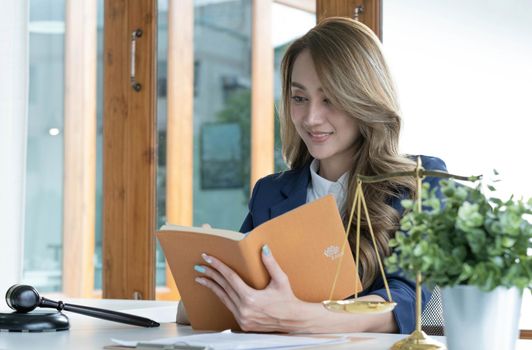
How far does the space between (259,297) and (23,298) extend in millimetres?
463

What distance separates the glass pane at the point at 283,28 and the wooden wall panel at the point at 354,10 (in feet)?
0.29

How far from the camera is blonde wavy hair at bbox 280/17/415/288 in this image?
1949 mm

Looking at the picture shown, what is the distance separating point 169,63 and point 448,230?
2762 millimetres

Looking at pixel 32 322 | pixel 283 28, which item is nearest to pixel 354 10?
pixel 283 28

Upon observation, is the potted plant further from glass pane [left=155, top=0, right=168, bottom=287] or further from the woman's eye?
glass pane [left=155, top=0, right=168, bottom=287]

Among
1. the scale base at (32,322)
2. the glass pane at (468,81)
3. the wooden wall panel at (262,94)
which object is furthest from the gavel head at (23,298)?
the wooden wall panel at (262,94)

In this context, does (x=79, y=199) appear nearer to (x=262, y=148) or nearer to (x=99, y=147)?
(x=99, y=147)

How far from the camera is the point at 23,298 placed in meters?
1.62

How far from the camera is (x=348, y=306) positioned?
3.91 ft

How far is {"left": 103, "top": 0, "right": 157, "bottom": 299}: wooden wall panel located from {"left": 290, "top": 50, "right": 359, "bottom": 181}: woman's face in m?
1.68

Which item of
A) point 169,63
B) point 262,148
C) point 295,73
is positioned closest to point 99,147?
point 169,63

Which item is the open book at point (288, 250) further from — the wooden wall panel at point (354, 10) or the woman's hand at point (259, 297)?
the wooden wall panel at point (354, 10)

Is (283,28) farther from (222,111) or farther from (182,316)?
(182,316)

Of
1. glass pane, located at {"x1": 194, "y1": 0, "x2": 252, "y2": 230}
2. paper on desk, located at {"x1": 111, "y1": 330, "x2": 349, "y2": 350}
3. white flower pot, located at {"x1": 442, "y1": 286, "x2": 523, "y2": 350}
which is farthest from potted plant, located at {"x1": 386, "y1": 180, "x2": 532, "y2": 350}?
glass pane, located at {"x1": 194, "y1": 0, "x2": 252, "y2": 230}
